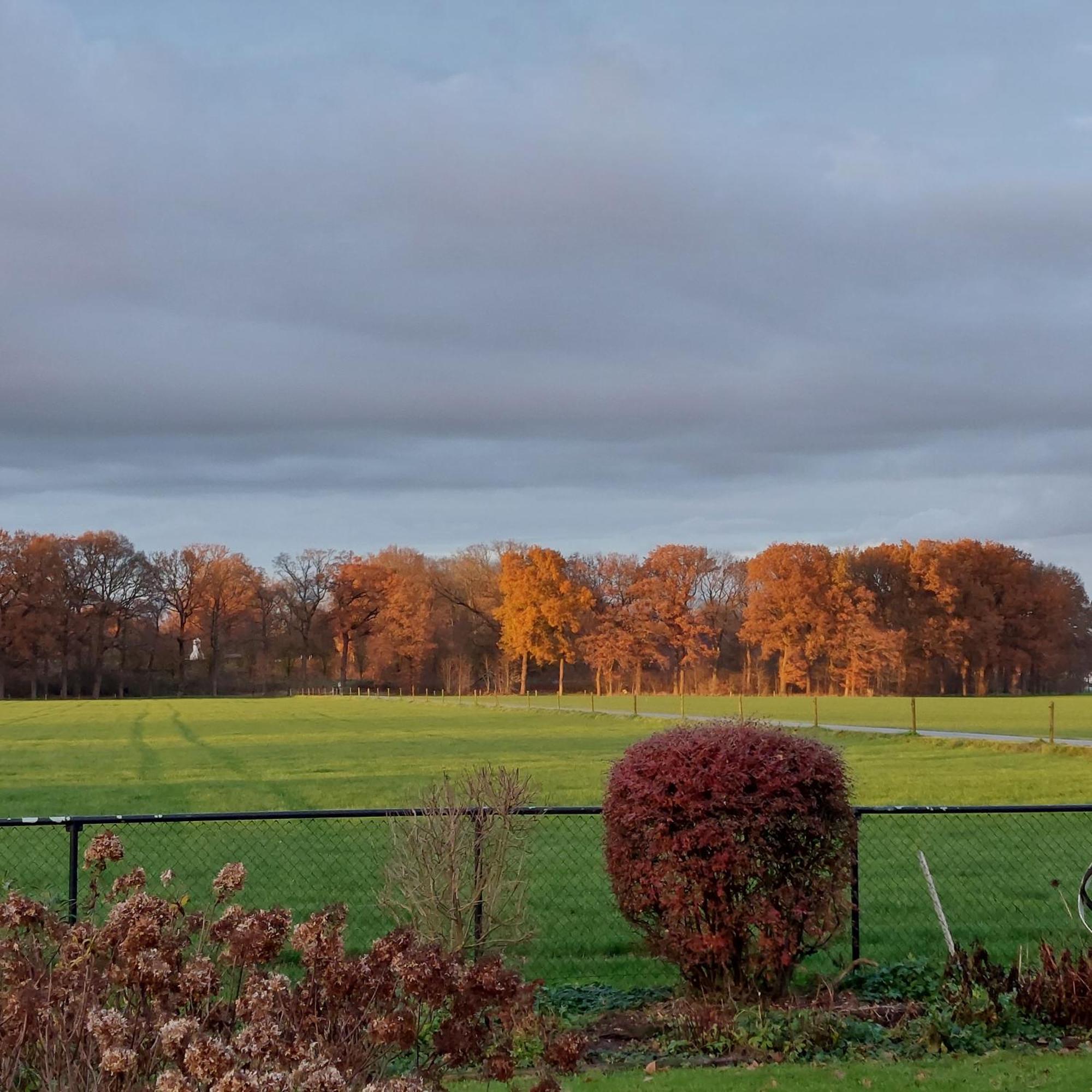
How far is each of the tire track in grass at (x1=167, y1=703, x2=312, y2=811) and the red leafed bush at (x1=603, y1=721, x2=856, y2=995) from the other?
8.37 meters

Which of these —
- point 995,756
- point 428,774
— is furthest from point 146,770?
point 995,756

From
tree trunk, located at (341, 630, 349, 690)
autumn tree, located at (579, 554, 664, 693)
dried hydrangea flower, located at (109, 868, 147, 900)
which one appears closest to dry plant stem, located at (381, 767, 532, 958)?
dried hydrangea flower, located at (109, 868, 147, 900)

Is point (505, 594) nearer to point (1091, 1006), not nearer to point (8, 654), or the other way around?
point (8, 654)

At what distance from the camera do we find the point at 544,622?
92.0 m

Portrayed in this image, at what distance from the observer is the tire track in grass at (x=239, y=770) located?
67.7 ft

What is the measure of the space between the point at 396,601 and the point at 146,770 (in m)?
75.2

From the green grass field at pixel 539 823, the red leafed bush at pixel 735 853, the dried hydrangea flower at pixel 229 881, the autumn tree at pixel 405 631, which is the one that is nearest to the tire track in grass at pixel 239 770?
the green grass field at pixel 539 823

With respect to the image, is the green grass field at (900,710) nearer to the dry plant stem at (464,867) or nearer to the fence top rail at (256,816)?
the fence top rail at (256,816)

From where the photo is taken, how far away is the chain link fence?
8.88 m

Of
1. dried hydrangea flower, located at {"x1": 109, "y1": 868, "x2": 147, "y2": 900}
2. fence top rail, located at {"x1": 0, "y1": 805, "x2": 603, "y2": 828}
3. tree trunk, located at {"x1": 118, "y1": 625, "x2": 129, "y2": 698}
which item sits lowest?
tree trunk, located at {"x1": 118, "y1": 625, "x2": 129, "y2": 698}

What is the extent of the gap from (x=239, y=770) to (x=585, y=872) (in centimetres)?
1541

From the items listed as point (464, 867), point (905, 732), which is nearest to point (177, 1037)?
point (464, 867)

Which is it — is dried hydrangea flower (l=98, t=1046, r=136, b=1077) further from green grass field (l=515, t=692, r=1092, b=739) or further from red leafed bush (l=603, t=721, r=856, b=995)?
green grass field (l=515, t=692, r=1092, b=739)

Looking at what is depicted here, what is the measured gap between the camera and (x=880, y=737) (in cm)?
3538
